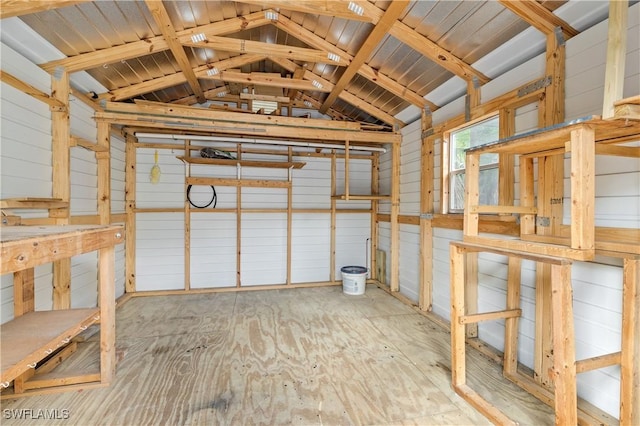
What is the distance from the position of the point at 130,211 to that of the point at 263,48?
3.18m

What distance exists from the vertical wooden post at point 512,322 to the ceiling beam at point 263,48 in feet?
8.89

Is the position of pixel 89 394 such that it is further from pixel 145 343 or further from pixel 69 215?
pixel 69 215

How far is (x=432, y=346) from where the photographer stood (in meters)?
2.82

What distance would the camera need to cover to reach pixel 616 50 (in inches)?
51.8

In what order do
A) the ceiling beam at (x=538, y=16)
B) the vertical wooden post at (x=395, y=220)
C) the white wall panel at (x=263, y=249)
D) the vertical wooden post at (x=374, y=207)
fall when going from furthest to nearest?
the vertical wooden post at (x=374, y=207)
the white wall panel at (x=263, y=249)
the vertical wooden post at (x=395, y=220)
the ceiling beam at (x=538, y=16)

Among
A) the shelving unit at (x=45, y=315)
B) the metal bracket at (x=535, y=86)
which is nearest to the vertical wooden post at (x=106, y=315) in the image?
the shelving unit at (x=45, y=315)

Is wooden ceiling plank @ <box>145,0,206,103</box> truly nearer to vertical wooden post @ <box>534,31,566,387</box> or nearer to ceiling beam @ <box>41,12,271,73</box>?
ceiling beam @ <box>41,12,271,73</box>

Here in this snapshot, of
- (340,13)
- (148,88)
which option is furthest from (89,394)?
(340,13)

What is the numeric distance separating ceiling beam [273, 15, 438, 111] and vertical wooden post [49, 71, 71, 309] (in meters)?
2.19

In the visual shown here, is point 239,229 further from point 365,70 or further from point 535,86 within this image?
point 535,86

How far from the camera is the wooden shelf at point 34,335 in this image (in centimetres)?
148

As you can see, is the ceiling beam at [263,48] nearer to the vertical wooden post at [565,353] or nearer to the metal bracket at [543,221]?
the metal bracket at [543,221]

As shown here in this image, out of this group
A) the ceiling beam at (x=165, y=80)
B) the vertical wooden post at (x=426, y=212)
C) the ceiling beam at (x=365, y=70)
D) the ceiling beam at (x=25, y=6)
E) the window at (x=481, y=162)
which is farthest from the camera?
the vertical wooden post at (x=426, y=212)

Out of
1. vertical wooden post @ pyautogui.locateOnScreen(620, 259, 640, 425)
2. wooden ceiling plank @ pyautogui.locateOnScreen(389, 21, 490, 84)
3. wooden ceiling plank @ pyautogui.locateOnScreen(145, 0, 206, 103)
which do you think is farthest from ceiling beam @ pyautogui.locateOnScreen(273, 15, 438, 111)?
vertical wooden post @ pyautogui.locateOnScreen(620, 259, 640, 425)
